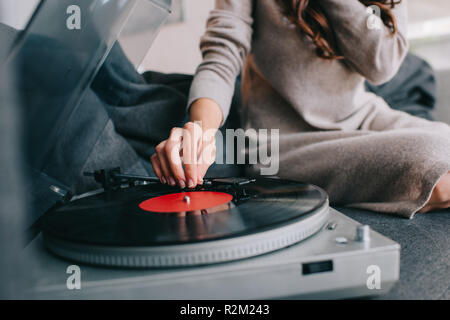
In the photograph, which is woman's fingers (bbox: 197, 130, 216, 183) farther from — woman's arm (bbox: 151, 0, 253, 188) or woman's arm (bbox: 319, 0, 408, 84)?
woman's arm (bbox: 319, 0, 408, 84)

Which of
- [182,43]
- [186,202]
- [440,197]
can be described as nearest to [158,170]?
[186,202]

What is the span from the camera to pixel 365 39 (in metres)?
0.92

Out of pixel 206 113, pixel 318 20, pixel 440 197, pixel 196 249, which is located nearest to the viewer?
pixel 196 249

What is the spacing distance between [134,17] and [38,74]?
32 centimetres

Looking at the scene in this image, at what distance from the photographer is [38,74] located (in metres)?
0.36

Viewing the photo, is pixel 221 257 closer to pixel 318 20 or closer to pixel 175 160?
pixel 175 160

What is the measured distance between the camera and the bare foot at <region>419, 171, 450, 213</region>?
0.65 metres

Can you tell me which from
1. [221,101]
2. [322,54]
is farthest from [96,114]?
[322,54]

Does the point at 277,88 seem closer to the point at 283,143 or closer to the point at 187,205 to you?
the point at 283,143

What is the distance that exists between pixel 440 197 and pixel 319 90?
47 cm

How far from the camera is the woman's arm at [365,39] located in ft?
3.00

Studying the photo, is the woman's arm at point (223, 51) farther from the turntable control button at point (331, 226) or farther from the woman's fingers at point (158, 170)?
the turntable control button at point (331, 226)

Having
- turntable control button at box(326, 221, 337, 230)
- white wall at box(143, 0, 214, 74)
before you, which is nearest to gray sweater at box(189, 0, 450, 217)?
turntable control button at box(326, 221, 337, 230)
